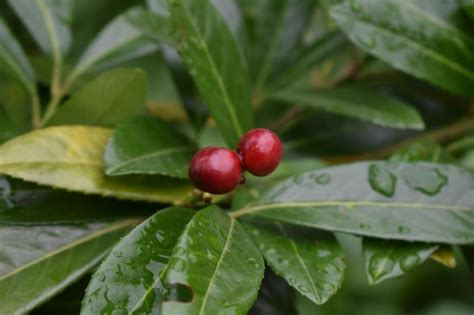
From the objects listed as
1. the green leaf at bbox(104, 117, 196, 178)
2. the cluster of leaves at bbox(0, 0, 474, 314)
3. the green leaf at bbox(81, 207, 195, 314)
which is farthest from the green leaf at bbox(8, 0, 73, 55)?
Answer: the green leaf at bbox(81, 207, 195, 314)

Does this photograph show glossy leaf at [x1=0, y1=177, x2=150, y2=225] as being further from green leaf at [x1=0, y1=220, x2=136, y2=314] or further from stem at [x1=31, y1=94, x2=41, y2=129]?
stem at [x1=31, y1=94, x2=41, y2=129]

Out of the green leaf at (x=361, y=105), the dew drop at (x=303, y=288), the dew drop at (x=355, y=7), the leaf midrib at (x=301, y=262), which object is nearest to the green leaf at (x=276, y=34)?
the green leaf at (x=361, y=105)

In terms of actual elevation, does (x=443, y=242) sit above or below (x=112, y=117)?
below

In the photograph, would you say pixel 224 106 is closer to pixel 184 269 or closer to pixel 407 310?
pixel 184 269

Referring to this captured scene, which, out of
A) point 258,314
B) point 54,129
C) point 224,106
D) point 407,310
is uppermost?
point 54,129

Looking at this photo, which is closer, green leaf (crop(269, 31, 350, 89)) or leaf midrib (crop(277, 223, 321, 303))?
leaf midrib (crop(277, 223, 321, 303))

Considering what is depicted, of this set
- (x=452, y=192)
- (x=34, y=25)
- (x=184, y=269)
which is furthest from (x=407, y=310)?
(x=184, y=269)

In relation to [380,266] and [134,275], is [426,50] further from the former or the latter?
[134,275]

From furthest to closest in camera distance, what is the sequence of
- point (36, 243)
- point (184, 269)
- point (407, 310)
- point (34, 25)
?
point (407, 310)
point (34, 25)
point (36, 243)
point (184, 269)

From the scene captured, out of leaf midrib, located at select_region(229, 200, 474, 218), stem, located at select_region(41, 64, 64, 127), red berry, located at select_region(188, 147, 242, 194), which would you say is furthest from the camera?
stem, located at select_region(41, 64, 64, 127)
